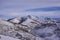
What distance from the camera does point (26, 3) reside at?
62.8 inches

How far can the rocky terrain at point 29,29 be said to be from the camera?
1.55 meters

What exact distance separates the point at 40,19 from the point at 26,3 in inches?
Answer: 10.6

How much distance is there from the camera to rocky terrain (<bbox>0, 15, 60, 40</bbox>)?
60.9 inches

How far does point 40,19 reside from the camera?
1566 mm

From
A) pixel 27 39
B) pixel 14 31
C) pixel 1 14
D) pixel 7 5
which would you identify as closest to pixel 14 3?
pixel 7 5

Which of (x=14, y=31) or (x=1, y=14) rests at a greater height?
(x=1, y=14)

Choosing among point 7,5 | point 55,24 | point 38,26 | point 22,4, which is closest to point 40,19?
point 38,26

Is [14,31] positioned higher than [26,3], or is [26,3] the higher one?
[26,3]

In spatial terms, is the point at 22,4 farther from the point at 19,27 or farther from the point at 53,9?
the point at 53,9

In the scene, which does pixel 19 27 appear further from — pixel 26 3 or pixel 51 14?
pixel 51 14

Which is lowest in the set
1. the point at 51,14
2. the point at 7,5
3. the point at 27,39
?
the point at 27,39

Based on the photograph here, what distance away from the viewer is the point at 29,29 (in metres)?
1.57

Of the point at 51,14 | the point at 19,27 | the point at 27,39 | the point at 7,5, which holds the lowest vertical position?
the point at 27,39

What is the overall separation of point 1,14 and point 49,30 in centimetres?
63
